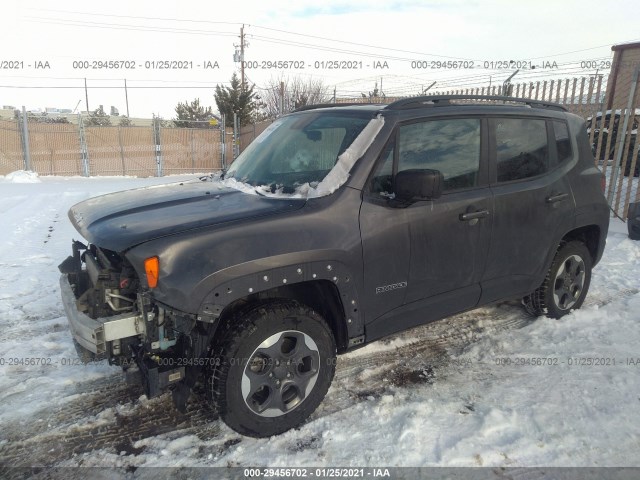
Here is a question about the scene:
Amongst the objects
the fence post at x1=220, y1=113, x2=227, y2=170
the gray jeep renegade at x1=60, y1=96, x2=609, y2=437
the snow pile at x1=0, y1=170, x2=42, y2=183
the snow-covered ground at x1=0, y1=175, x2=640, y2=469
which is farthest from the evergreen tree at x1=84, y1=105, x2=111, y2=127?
the gray jeep renegade at x1=60, y1=96, x2=609, y2=437

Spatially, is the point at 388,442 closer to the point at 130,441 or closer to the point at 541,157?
the point at 130,441

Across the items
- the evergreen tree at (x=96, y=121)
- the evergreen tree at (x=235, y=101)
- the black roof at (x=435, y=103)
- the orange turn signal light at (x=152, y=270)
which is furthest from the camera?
the evergreen tree at (x=235, y=101)

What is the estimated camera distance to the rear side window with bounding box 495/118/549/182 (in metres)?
3.85

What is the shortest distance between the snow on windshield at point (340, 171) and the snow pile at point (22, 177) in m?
15.8

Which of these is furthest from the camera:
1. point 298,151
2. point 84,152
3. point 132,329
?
point 84,152

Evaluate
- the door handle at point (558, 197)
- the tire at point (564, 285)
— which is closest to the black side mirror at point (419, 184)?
the door handle at point (558, 197)

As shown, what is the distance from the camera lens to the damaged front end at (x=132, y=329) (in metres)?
2.60

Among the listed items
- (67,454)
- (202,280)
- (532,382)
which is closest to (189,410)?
(67,454)

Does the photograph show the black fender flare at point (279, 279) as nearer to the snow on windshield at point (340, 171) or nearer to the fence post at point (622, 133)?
the snow on windshield at point (340, 171)

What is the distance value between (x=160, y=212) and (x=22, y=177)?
52.9ft

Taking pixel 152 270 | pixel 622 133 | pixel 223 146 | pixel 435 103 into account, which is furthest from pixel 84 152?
pixel 152 270

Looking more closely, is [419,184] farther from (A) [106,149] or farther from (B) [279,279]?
(A) [106,149]

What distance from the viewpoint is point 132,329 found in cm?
265

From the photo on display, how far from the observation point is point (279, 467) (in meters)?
2.64
